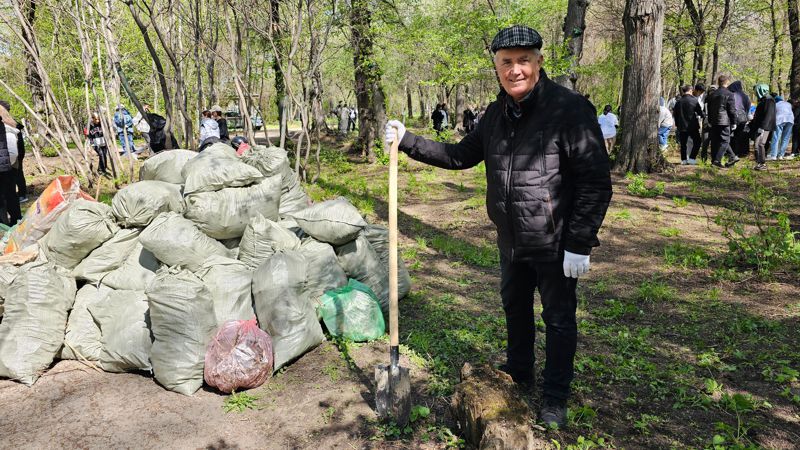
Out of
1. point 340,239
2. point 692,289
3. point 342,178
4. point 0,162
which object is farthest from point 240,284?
point 342,178

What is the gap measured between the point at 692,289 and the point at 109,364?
14.4ft

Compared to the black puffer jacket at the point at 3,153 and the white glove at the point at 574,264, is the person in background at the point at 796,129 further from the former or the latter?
the black puffer jacket at the point at 3,153

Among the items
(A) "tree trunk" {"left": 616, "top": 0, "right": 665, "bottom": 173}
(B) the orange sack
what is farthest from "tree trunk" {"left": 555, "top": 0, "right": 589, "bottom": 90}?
(B) the orange sack

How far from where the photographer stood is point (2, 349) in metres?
3.29

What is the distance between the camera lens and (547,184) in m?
2.29

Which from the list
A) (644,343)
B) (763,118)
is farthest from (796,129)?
(644,343)

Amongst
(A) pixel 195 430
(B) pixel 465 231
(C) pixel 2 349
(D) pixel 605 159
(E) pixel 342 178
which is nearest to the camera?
(D) pixel 605 159

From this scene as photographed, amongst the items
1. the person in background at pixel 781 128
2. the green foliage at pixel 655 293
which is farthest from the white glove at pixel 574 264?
the person in background at pixel 781 128

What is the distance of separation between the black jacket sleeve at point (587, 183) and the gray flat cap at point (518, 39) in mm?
398

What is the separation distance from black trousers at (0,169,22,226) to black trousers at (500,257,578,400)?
6034mm

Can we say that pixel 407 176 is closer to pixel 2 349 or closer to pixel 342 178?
pixel 342 178

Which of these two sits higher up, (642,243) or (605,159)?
(605,159)

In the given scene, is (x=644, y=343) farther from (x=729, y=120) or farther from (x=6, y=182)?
(x=729, y=120)

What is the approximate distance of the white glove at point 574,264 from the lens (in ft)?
7.31
